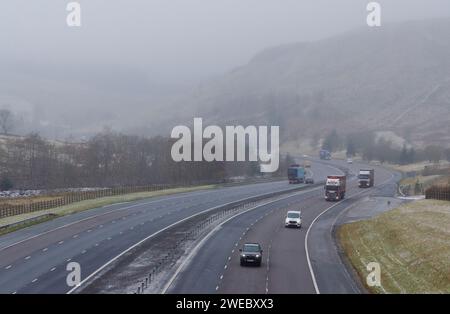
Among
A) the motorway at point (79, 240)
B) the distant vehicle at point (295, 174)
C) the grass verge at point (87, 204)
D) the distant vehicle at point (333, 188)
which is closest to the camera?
the motorway at point (79, 240)

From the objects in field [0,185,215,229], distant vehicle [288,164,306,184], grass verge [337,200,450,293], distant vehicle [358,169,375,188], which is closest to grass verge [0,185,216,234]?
field [0,185,215,229]

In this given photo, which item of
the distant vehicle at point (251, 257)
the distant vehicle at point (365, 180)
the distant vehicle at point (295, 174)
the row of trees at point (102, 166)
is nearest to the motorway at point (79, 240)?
the distant vehicle at point (251, 257)

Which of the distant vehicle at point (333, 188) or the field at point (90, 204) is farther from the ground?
the distant vehicle at point (333, 188)

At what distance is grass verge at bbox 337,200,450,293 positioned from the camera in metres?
47.1

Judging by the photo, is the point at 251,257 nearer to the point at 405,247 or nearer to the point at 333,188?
the point at 405,247

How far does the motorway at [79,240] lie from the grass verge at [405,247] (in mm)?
19987

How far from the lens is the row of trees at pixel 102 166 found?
15162cm

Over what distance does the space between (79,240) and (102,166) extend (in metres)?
110

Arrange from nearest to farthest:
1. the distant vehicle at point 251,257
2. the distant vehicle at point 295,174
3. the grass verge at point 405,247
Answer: the grass verge at point 405,247, the distant vehicle at point 251,257, the distant vehicle at point 295,174

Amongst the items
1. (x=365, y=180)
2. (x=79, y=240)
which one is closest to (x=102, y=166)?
(x=365, y=180)

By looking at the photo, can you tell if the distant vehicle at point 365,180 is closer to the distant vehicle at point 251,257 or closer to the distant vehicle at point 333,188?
the distant vehicle at point 333,188

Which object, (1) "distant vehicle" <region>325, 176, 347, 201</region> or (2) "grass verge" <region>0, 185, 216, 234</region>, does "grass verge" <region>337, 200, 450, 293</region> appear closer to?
(1) "distant vehicle" <region>325, 176, 347, 201</region>

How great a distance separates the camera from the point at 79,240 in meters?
64.5
